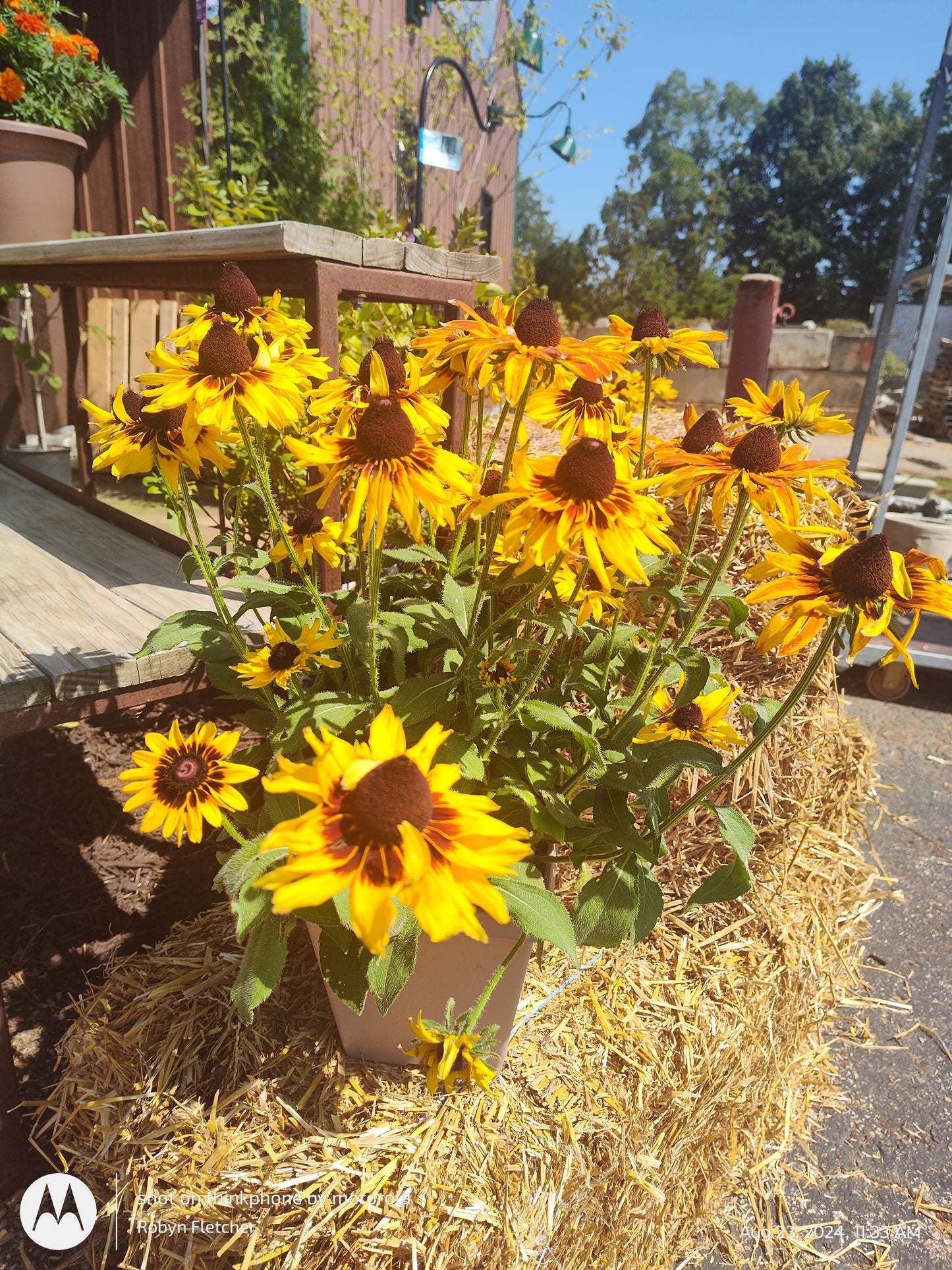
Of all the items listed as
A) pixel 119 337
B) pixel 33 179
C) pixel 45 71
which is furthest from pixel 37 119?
pixel 119 337

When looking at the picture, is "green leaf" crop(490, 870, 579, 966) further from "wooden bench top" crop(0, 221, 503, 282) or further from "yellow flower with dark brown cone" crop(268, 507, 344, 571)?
"wooden bench top" crop(0, 221, 503, 282)

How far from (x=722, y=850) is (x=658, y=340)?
1.34 m

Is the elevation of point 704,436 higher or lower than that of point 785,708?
higher

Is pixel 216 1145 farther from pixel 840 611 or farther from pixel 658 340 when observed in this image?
pixel 658 340

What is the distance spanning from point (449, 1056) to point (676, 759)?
55 centimetres

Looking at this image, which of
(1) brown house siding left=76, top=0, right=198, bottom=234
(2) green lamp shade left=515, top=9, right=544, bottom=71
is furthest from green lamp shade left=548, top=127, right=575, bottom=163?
(1) brown house siding left=76, top=0, right=198, bottom=234

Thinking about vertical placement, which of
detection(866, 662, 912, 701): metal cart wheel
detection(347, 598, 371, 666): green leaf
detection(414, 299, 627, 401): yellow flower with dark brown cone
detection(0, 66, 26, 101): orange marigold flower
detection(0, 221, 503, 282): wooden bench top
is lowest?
detection(866, 662, 912, 701): metal cart wheel

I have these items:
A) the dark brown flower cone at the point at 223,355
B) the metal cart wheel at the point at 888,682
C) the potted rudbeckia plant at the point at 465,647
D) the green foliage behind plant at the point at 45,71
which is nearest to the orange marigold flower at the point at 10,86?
the green foliage behind plant at the point at 45,71

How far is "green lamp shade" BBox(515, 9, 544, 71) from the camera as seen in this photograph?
537cm

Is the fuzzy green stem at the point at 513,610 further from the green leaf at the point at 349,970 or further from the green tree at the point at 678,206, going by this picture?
the green tree at the point at 678,206

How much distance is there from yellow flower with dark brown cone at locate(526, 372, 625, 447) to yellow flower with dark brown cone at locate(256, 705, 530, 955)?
1.79 feet

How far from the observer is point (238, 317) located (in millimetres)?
1121

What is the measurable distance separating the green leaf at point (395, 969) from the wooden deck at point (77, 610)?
0.77 metres

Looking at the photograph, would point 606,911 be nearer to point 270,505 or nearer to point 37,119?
point 270,505
